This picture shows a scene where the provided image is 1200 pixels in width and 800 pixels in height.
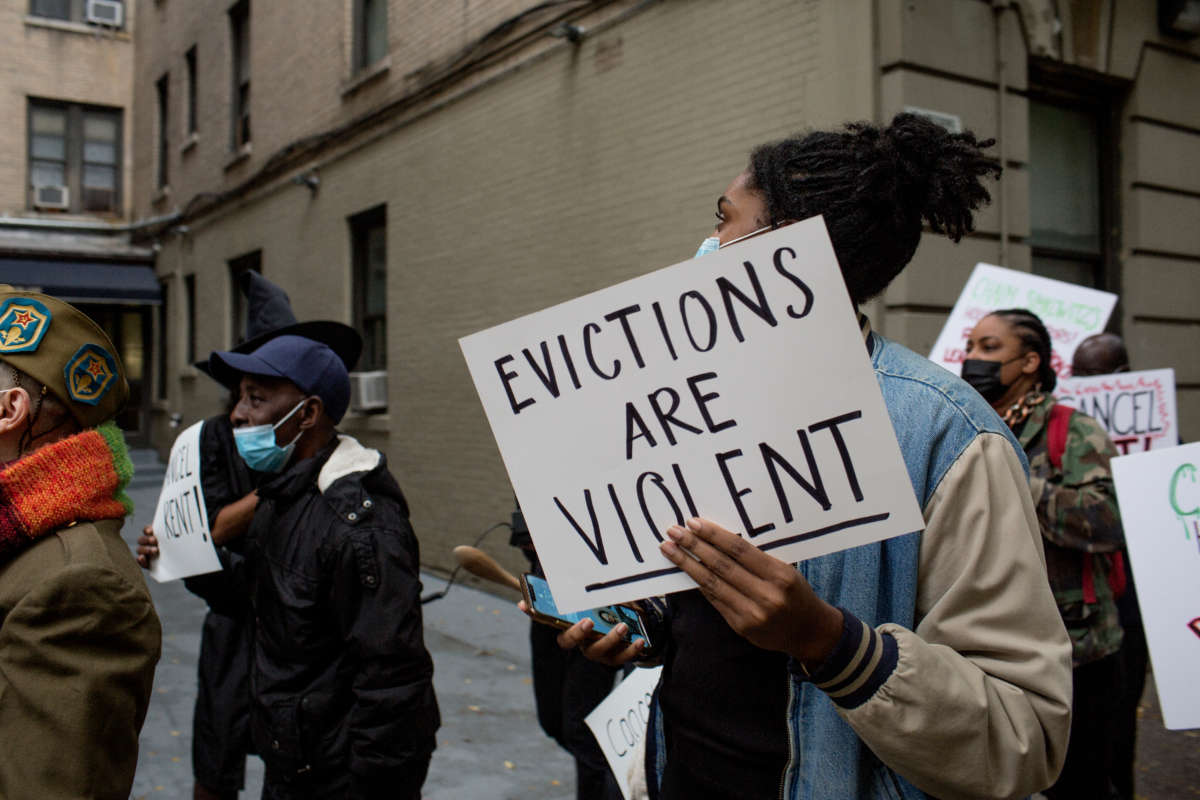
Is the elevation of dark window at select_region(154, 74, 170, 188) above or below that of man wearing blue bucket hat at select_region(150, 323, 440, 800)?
above

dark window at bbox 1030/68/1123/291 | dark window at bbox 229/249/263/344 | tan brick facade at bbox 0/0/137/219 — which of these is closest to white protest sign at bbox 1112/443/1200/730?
dark window at bbox 1030/68/1123/291

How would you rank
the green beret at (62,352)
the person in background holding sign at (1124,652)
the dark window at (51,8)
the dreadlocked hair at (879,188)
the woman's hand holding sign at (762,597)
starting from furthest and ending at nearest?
the dark window at (51,8) → the person in background holding sign at (1124,652) → the green beret at (62,352) → the dreadlocked hair at (879,188) → the woman's hand holding sign at (762,597)

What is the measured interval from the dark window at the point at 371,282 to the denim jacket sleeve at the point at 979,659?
9.35 meters

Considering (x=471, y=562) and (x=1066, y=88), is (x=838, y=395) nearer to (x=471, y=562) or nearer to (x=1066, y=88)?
(x=471, y=562)

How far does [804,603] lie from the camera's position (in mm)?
1229

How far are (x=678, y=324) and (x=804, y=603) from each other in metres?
0.42

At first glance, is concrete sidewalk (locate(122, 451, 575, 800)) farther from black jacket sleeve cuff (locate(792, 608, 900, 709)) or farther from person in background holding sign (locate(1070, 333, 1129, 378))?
black jacket sleeve cuff (locate(792, 608, 900, 709))

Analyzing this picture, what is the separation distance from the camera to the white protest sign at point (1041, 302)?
15.2 feet

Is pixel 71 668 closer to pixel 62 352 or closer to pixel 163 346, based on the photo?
pixel 62 352

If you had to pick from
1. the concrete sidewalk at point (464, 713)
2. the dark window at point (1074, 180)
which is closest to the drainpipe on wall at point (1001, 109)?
the dark window at point (1074, 180)

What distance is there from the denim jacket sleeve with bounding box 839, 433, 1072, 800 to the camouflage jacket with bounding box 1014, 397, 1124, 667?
6.69 feet

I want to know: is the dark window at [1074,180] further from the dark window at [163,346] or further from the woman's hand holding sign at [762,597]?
the dark window at [163,346]

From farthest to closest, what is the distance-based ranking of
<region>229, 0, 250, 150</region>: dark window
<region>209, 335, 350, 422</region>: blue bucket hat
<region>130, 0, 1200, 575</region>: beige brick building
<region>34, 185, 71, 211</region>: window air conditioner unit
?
<region>34, 185, 71, 211</region>: window air conditioner unit < <region>229, 0, 250, 150</region>: dark window < <region>130, 0, 1200, 575</region>: beige brick building < <region>209, 335, 350, 422</region>: blue bucket hat

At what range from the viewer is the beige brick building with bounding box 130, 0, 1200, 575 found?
Result: 5688mm
